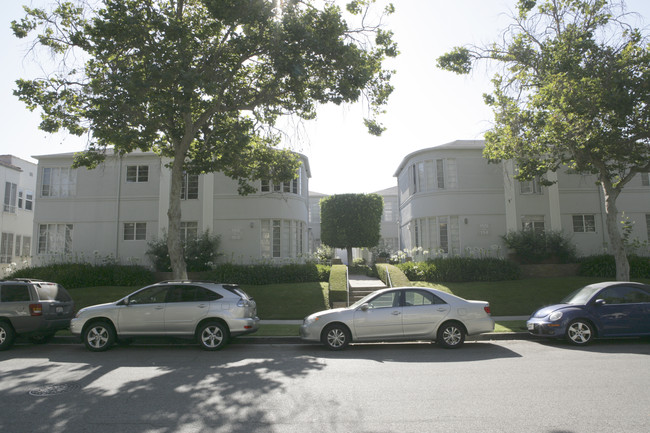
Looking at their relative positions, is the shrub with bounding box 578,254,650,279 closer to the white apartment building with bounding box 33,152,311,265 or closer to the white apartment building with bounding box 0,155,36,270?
the white apartment building with bounding box 33,152,311,265

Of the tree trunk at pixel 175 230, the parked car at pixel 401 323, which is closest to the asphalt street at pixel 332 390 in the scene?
the parked car at pixel 401 323

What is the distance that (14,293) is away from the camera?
10305 millimetres

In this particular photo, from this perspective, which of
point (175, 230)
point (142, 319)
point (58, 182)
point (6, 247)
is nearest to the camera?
point (142, 319)

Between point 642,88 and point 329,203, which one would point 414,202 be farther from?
point 642,88

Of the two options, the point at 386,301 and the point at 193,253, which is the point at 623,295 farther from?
the point at 193,253

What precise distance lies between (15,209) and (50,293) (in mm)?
23453

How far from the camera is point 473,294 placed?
17.0 m

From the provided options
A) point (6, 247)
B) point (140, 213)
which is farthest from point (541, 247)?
point (6, 247)

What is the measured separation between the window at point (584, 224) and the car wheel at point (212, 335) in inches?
748

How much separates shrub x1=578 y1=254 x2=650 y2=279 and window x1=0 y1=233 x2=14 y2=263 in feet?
108

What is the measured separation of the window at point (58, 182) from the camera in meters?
22.5

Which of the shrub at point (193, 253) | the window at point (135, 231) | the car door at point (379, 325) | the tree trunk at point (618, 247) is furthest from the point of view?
the window at point (135, 231)

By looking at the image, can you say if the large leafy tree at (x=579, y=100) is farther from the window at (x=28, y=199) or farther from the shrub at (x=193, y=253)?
the window at (x=28, y=199)

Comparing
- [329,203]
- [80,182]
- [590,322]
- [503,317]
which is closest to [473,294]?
[503,317]
